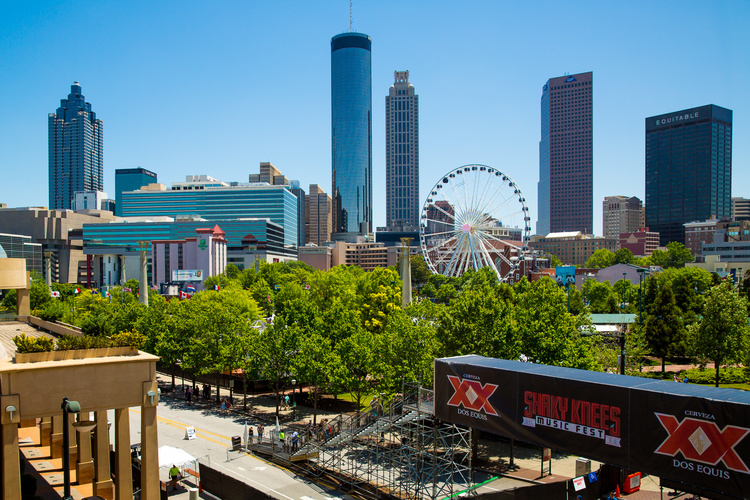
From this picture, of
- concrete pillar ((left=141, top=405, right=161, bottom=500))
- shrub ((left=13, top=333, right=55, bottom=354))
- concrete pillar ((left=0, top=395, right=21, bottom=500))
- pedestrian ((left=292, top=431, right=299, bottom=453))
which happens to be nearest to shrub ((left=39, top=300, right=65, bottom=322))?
pedestrian ((left=292, top=431, right=299, bottom=453))

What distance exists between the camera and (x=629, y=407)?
16.3 metres


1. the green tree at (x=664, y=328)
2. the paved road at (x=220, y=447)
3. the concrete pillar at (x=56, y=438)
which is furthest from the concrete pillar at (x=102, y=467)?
the green tree at (x=664, y=328)

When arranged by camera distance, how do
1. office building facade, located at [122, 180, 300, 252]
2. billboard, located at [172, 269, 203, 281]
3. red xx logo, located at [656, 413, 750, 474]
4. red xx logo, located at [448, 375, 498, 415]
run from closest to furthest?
1. red xx logo, located at [656, 413, 750, 474]
2. red xx logo, located at [448, 375, 498, 415]
3. billboard, located at [172, 269, 203, 281]
4. office building facade, located at [122, 180, 300, 252]

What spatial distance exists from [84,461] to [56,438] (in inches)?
157

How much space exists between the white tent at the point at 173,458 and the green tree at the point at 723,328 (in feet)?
113

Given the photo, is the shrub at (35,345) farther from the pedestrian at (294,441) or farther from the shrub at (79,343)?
the pedestrian at (294,441)

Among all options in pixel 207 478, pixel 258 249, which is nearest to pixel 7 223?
pixel 258 249

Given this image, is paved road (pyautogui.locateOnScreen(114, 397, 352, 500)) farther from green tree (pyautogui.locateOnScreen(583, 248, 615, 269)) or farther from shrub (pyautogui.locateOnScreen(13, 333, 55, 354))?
green tree (pyautogui.locateOnScreen(583, 248, 615, 269))

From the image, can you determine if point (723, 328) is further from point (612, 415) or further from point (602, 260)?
point (602, 260)

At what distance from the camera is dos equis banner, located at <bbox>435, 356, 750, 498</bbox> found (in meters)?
14.4

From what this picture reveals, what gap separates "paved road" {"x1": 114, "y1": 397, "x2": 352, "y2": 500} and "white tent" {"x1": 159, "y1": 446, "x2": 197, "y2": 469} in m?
0.36

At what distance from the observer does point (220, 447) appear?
30.2 meters

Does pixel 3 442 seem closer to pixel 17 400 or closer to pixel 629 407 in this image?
pixel 17 400

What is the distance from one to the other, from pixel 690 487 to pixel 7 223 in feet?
705
